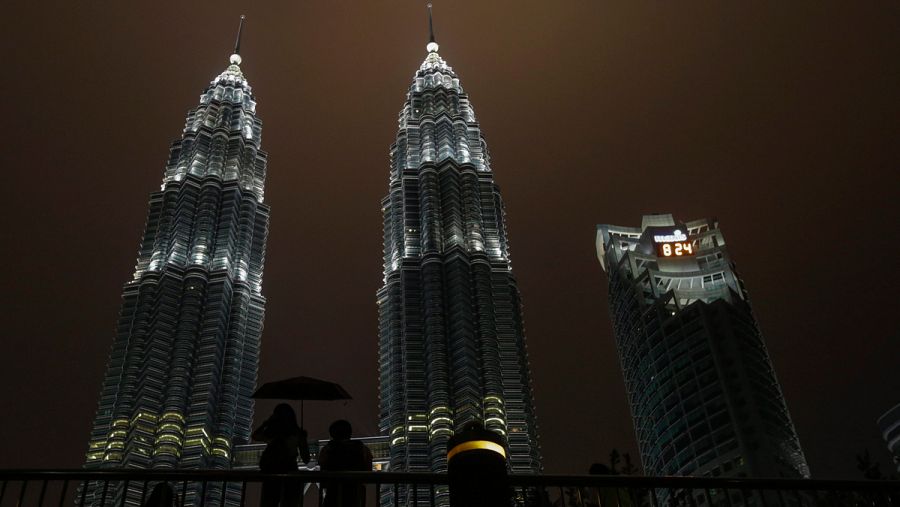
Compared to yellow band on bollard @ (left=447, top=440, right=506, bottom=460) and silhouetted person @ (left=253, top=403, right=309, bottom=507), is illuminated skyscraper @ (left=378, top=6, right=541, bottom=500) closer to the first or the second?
silhouetted person @ (left=253, top=403, right=309, bottom=507)

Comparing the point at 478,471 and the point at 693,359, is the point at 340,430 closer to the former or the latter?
the point at 478,471

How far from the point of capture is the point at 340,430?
13.0 metres

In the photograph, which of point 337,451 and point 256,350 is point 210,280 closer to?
point 256,350

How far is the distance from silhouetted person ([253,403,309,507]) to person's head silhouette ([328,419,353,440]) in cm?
42

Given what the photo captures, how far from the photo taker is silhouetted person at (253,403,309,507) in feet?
37.9

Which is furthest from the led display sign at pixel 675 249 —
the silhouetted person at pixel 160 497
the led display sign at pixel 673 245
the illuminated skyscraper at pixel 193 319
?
the silhouetted person at pixel 160 497

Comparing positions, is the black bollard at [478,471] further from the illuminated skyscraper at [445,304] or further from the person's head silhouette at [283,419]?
the illuminated skyscraper at [445,304]

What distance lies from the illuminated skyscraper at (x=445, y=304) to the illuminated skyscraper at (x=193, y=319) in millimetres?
15636

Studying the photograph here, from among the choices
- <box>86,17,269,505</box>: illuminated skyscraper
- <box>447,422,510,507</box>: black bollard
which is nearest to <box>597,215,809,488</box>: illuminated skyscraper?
<box>86,17,269,505</box>: illuminated skyscraper

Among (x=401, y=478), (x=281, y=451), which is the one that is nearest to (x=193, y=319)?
(x=281, y=451)

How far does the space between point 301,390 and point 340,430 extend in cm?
351

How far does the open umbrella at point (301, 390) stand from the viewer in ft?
53.2

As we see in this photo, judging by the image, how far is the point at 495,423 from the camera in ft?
279

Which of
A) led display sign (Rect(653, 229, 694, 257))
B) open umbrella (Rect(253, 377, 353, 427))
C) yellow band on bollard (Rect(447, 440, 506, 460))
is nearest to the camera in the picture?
yellow band on bollard (Rect(447, 440, 506, 460))
